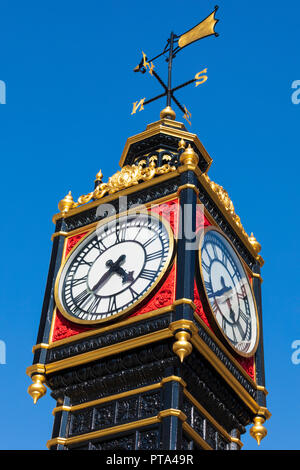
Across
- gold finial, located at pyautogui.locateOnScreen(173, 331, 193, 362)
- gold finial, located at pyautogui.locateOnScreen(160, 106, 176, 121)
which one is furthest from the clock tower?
gold finial, located at pyautogui.locateOnScreen(160, 106, 176, 121)

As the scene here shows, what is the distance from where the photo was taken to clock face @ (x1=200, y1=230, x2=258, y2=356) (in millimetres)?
23531

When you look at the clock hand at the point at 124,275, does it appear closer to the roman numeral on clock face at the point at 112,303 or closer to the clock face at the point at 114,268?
the clock face at the point at 114,268

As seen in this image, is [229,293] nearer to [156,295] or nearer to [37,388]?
[156,295]

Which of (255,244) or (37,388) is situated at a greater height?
(255,244)

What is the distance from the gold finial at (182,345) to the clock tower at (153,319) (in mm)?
18

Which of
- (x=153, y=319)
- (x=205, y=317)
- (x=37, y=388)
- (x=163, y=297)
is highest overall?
(x=163, y=297)

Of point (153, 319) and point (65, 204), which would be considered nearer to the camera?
point (153, 319)

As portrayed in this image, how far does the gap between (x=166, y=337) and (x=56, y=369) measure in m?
2.53

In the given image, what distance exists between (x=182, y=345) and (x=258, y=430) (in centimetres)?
339

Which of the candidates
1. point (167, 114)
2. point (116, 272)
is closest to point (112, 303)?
point (116, 272)

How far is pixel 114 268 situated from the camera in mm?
23859

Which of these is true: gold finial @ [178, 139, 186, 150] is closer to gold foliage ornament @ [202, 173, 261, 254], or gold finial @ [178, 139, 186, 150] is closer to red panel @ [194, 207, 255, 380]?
gold foliage ornament @ [202, 173, 261, 254]

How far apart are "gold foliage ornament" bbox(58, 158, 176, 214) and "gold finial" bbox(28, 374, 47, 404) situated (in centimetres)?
458

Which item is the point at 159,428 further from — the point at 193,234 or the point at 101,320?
the point at 193,234
